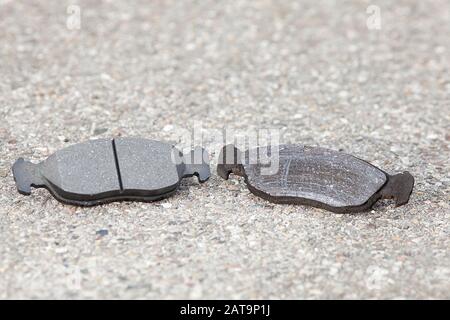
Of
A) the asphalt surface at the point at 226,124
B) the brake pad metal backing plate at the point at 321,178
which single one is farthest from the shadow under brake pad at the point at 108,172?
the brake pad metal backing plate at the point at 321,178

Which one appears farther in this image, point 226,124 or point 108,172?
point 226,124

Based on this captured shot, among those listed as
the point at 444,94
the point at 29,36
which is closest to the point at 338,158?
the point at 444,94

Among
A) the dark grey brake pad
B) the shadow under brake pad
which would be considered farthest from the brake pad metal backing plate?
the shadow under brake pad

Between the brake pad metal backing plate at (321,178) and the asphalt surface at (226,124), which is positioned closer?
the asphalt surface at (226,124)

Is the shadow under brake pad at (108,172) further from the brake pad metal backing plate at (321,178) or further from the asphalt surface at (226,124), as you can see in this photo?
the brake pad metal backing plate at (321,178)

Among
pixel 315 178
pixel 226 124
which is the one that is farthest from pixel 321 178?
pixel 226 124

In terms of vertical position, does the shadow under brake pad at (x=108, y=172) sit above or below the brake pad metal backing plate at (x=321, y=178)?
above

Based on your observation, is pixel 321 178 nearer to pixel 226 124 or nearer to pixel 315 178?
pixel 315 178
